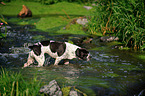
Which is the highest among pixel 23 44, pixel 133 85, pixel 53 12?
pixel 53 12

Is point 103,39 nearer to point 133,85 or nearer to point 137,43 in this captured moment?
point 137,43

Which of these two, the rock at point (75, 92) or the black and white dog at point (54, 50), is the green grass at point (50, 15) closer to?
the black and white dog at point (54, 50)

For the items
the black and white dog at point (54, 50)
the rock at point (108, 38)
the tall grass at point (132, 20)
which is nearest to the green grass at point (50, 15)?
the rock at point (108, 38)

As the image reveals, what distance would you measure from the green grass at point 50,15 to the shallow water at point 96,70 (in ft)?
12.8

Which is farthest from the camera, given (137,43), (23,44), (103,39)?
(103,39)

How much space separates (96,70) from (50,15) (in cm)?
1269

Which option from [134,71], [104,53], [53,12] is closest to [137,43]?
[104,53]

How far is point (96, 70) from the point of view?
6098mm

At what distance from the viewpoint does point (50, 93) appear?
4.23 metres

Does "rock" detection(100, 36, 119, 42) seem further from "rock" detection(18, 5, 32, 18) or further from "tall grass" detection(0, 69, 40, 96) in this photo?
"rock" detection(18, 5, 32, 18)

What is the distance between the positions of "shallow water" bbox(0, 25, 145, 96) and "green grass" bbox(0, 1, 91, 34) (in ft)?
12.8

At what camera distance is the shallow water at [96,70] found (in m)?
4.94

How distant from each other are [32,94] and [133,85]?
2727 mm

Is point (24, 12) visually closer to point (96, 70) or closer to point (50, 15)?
point (50, 15)
